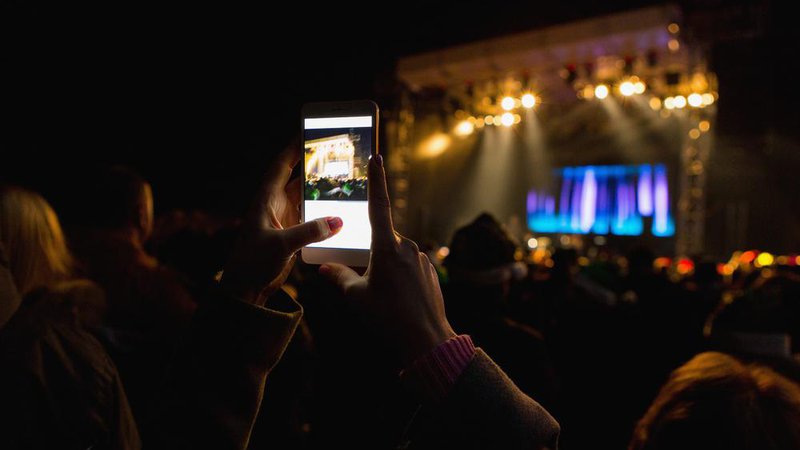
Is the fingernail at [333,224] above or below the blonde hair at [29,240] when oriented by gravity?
above

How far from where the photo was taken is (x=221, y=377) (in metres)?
0.77

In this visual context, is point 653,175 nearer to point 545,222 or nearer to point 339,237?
point 545,222

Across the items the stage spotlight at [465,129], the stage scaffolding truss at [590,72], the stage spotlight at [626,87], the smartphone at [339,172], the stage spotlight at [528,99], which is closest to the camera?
the smartphone at [339,172]

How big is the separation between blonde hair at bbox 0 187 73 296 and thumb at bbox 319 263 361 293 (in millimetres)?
1173

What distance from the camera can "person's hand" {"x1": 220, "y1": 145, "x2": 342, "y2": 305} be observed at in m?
0.74

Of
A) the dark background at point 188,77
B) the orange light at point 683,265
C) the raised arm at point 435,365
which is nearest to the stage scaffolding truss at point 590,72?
the dark background at point 188,77

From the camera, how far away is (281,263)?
2.51 ft

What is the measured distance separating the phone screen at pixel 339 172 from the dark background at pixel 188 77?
4.67 meters

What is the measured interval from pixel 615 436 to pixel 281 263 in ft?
9.47

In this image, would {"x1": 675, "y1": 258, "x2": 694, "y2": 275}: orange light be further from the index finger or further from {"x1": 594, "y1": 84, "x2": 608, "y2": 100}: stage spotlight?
the index finger

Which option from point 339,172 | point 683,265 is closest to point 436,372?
point 339,172

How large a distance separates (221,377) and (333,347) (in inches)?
56.1

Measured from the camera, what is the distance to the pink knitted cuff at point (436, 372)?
23.5 inches

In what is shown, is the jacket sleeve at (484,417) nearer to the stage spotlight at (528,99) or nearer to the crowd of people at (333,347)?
the crowd of people at (333,347)
